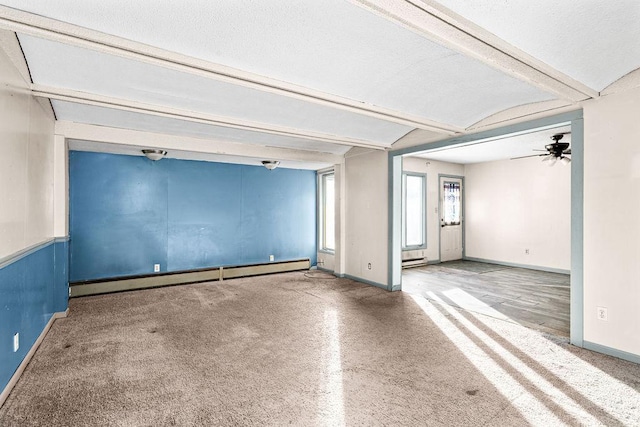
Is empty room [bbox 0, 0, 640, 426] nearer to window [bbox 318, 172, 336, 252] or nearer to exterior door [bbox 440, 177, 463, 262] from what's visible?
window [bbox 318, 172, 336, 252]

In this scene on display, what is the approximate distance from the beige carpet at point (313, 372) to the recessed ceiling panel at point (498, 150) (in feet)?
9.35

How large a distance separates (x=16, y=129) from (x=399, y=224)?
185 inches

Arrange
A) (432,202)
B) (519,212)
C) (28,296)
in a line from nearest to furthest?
(28,296), (519,212), (432,202)

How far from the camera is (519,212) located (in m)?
7.32

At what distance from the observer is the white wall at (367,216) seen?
17.6 feet

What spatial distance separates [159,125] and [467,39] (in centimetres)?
372

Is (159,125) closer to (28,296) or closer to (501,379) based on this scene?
(28,296)

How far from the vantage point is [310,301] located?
4.61m

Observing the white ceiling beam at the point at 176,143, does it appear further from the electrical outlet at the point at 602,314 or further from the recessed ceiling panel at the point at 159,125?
the electrical outlet at the point at 602,314

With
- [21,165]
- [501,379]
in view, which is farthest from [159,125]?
[501,379]

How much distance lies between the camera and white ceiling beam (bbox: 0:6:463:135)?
1782mm

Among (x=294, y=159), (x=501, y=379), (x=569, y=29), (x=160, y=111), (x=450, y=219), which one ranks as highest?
(x=569, y=29)

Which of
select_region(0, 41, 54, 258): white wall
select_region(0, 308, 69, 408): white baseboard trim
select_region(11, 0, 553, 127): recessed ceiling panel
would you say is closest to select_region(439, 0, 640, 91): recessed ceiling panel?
select_region(11, 0, 553, 127): recessed ceiling panel

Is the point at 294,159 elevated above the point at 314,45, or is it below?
below
